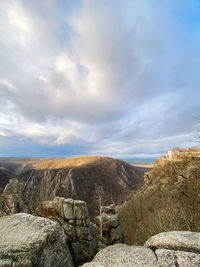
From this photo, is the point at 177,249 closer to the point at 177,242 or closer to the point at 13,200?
the point at 177,242

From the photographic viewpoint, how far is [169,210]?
15102 millimetres

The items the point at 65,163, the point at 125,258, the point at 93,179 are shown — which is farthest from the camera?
the point at 65,163

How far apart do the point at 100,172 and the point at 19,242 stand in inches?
5258

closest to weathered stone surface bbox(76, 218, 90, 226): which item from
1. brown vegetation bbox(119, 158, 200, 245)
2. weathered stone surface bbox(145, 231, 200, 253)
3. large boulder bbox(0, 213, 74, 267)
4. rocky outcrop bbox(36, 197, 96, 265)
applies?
rocky outcrop bbox(36, 197, 96, 265)

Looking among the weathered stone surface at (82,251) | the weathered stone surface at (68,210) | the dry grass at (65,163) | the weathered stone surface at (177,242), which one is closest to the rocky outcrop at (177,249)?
the weathered stone surface at (177,242)

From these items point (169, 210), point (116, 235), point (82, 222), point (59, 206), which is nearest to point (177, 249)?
point (82, 222)

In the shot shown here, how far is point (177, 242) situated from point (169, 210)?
1343 centimetres

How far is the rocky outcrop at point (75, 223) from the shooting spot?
11125 mm

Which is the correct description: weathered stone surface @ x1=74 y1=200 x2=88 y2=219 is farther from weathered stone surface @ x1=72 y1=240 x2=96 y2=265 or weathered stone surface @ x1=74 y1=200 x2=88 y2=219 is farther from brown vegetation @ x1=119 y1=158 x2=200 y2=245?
brown vegetation @ x1=119 y1=158 x2=200 y2=245

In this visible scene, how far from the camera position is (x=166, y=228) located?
11.2 meters

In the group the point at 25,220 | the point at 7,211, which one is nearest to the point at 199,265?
the point at 25,220

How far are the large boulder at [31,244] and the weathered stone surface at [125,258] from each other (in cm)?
144

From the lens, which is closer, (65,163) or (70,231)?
(70,231)

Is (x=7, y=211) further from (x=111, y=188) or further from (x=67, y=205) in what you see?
(x=111, y=188)
